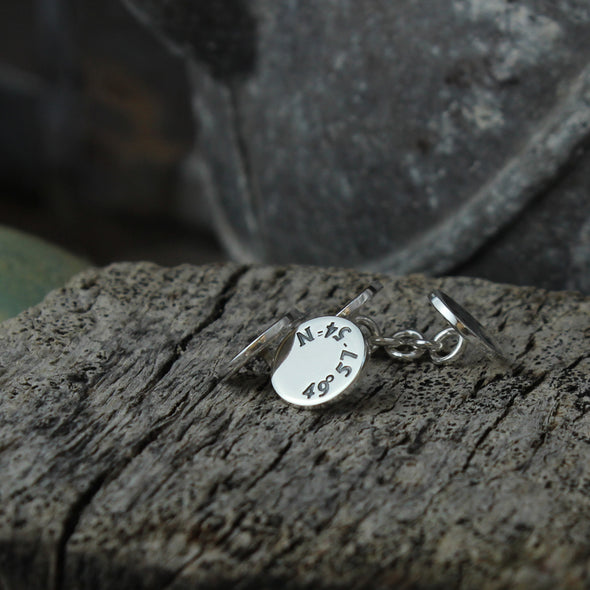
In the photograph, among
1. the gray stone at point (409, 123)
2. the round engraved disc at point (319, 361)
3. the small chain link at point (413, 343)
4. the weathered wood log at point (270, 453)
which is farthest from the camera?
the gray stone at point (409, 123)

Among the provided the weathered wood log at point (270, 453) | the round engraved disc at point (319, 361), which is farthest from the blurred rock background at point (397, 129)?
the round engraved disc at point (319, 361)

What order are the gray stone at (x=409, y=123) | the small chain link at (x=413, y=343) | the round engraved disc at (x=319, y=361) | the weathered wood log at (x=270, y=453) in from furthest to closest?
1. the gray stone at (x=409, y=123)
2. the small chain link at (x=413, y=343)
3. the round engraved disc at (x=319, y=361)
4. the weathered wood log at (x=270, y=453)

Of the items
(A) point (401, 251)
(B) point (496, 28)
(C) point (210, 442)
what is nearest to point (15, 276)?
(C) point (210, 442)

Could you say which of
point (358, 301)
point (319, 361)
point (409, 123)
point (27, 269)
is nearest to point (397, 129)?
point (409, 123)

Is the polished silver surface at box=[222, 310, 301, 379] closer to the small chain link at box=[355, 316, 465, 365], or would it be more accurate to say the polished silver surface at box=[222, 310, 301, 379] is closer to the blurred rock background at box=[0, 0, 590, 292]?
the small chain link at box=[355, 316, 465, 365]

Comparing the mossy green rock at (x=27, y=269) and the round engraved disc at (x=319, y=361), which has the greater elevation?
the mossy green rock at (x=27, y=269)

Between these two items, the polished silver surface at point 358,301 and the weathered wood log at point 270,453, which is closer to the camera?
the weathered wood log at point 270,453

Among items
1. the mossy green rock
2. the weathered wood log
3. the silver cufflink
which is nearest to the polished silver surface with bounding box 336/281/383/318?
the silver cufflink

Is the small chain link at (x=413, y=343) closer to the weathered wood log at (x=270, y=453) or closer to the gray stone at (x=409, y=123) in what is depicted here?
the weathered wood log at (x=270, y=453)

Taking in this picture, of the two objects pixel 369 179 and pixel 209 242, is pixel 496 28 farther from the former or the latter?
pixel 209 242
